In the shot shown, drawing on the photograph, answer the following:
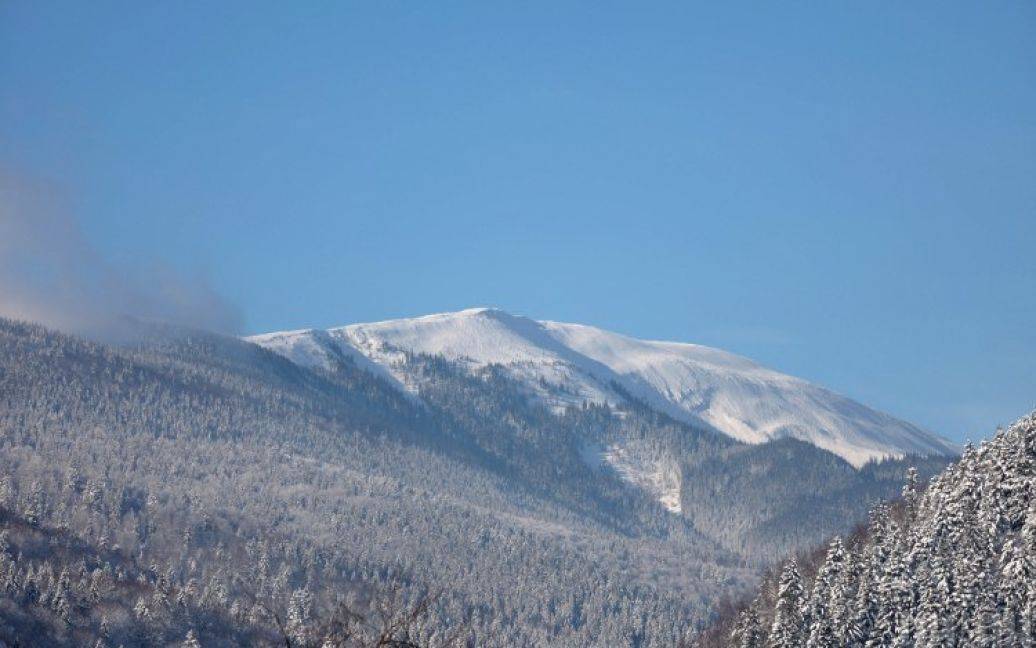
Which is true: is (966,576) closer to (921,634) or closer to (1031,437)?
(921,634)

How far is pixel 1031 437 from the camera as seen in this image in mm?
138875

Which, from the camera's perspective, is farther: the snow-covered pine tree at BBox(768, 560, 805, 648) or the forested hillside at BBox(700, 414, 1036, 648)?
the snow-covered pine tree at BBox(768, 560, 805, 648)

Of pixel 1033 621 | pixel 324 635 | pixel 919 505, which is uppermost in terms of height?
pixel 919 505

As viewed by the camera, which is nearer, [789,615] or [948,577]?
[948,577]

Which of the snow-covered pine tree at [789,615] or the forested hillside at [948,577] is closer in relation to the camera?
the forested hillside at [948,577]

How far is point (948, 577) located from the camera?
12838 centimetres

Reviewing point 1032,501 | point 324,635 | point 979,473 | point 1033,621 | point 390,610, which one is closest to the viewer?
point 390,610

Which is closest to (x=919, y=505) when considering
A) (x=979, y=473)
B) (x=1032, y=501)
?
(x=979, y=473)

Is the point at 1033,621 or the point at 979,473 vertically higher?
the point at 979,473

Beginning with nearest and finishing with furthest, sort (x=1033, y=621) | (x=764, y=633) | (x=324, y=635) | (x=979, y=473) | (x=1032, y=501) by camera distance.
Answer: (x=324, y=635) → (x=1033, y=621) → (x=1032, y=501) → (x=979, y=473) → (x=764, y=633)

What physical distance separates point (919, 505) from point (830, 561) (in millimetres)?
19269

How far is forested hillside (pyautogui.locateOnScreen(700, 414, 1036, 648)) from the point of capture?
123m

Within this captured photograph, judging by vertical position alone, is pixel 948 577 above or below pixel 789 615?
above

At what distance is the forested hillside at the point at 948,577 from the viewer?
123 m
